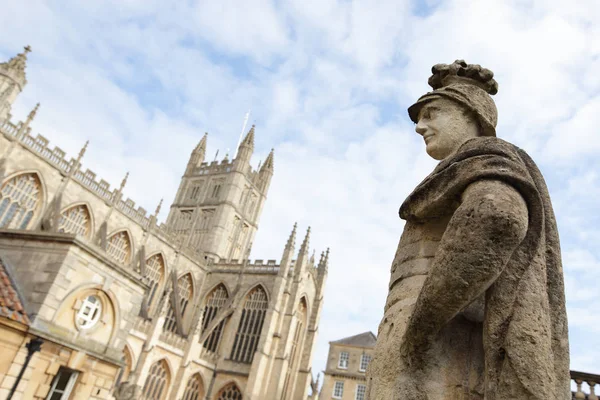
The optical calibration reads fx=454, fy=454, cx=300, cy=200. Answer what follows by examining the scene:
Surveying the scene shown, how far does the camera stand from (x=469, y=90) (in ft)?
6.72

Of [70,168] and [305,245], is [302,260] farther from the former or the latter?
[70,168]

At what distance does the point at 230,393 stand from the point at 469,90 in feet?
91.6

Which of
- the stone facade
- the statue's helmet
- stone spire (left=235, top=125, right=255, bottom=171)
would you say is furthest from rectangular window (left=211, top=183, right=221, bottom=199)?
the statue's helmet

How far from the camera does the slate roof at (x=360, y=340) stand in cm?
3167

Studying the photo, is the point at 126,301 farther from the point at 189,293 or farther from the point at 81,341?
the point at 189,293

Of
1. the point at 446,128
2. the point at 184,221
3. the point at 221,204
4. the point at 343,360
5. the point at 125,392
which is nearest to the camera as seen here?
the point at 446,128

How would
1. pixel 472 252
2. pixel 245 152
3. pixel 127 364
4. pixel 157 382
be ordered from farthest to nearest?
pixel 245 152 < pixel 157 382 < pixel 127 364 < pixel 472 252

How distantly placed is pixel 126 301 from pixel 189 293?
2315 cm

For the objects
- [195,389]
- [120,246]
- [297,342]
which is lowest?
[195,389]

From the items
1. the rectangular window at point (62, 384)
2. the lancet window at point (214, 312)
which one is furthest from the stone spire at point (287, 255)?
the rectangular window at point (62, 384)

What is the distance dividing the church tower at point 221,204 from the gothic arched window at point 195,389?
12431 mm

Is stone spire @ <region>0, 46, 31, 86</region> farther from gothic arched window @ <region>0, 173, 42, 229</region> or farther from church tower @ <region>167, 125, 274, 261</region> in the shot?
church tower @ <region>167, 125, 274, 261</region>

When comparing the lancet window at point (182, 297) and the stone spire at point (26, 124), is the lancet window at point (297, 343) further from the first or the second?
the stone spire at point (26, 124)

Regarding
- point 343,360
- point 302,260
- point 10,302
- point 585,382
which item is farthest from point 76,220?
point 585,382
